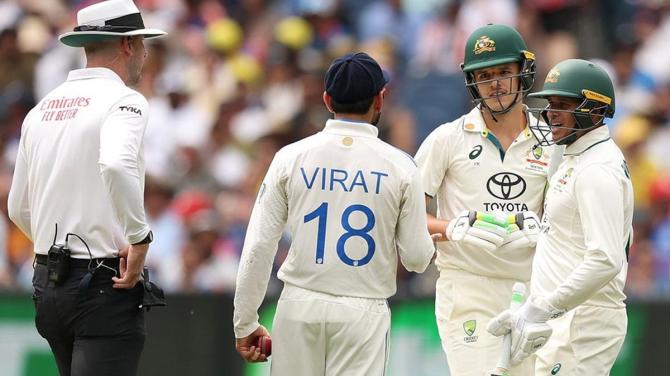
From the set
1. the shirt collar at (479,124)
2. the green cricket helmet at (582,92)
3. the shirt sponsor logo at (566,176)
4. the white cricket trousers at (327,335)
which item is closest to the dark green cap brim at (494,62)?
the shirt collar at (479,124)

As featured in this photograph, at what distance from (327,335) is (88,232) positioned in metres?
1.16

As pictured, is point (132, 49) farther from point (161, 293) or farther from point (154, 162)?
point (154, 162)

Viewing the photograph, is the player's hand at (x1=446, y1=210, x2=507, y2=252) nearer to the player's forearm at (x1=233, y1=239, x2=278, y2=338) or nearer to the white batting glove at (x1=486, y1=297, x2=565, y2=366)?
the white batting glove at (x1=486, y1=297, x2=565, y2=366)

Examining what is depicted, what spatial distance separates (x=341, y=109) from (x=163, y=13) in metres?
9.49

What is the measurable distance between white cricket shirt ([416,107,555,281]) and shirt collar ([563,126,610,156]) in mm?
743

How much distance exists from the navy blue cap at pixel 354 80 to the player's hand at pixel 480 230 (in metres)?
1.04

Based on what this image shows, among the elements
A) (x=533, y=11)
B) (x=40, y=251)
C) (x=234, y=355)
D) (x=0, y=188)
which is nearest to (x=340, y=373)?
(x=40, y=251)

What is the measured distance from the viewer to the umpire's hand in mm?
6242

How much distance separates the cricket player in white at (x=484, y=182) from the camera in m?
7.18

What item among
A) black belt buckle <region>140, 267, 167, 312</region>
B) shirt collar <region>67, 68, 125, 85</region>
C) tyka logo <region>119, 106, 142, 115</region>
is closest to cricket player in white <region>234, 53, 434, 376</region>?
black belt buckle <region>140, 267, 167, 312</region>

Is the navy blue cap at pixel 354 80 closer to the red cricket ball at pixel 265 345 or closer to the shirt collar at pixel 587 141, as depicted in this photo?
the shirt collar at pixel 587 141

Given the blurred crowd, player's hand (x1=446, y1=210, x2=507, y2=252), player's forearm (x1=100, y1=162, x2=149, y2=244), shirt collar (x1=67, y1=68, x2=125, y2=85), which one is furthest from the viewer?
the blurred crowd

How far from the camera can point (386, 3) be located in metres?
15.2

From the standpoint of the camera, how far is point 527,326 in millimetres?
6258
